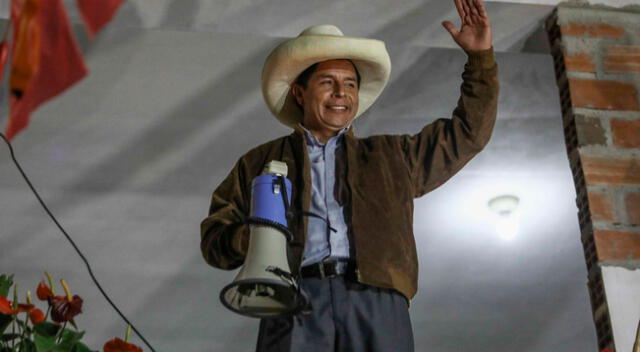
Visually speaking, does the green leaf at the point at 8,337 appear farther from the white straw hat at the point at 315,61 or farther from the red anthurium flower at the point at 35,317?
the white straw hat at the point at 315,61

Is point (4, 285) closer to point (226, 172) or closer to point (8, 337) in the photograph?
point (8, 337)

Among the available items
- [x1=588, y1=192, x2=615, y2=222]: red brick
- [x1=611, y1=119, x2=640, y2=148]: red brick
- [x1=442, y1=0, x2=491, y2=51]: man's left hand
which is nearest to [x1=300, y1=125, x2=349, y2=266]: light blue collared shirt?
[x1=442, y1=0, x2=491, y2=51]: man's left hand

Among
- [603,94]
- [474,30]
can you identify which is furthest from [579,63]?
[474,30]

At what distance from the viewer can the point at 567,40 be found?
7.42ft

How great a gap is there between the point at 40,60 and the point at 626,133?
1.98 metres

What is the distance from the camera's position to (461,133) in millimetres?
1688

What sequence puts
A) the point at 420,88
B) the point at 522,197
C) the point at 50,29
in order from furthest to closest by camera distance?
1. the point at 522,197
2. the point at 420,88
3. the point at 50,29

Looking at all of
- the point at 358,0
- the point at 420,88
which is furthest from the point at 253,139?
the point at 358,0

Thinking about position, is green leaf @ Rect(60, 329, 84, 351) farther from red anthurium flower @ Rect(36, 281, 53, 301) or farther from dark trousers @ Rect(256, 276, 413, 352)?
dark trousers @ Rect(256, 276, 413, 352)

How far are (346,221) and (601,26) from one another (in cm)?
108

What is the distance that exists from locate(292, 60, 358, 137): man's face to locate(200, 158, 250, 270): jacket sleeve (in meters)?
0.18

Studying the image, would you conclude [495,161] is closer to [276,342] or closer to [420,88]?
[420,88]

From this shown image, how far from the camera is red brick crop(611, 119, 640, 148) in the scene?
2104mm

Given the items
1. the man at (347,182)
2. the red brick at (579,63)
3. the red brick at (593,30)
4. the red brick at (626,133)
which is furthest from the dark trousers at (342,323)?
the red brick at (593,30)
